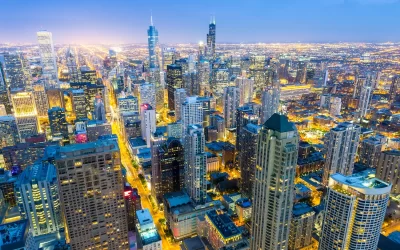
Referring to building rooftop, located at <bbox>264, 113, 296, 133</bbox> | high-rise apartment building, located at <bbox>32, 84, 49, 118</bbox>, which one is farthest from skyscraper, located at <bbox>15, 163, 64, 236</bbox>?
high-rise apartment building, located at <bbox>32, 84, 49, 118</bbox>

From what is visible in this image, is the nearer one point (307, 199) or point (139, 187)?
point (307, 199)

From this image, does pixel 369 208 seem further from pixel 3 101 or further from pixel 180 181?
pixel 3 101

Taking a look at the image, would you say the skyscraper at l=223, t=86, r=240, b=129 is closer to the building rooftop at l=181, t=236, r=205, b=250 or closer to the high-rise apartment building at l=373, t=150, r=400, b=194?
the high-rise apartment building at l=373, t=150, r=400, b=194

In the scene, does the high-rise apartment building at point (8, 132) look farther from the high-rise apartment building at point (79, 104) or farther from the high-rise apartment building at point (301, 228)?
the high-rise apartment building at point (301, 228)

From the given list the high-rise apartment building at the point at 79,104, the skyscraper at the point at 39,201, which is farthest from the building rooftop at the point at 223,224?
the high-rise apartment building at the point at 79,104

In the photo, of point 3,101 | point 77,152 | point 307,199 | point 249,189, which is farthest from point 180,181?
point 3,101
